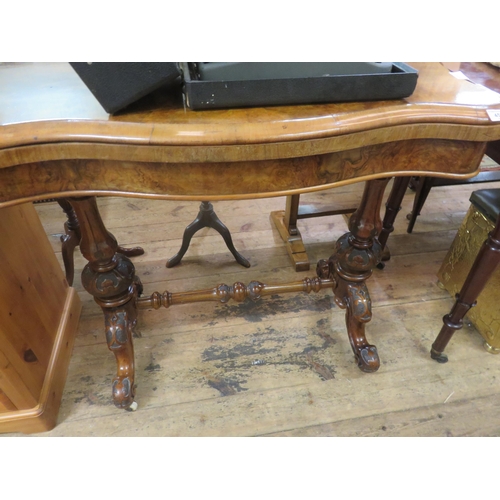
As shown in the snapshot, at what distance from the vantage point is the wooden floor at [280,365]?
3.36 feet

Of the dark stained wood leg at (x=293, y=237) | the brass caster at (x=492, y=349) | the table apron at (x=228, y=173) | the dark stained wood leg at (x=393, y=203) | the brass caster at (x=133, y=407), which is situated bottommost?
the brass caster at (x=133, y=407)

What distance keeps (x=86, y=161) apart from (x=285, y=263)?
102cm

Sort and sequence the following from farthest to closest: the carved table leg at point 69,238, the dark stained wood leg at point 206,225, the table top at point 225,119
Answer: the dark stained wood leg at point 206,225 → the carved table leg at point 69,238 → the table top at point 225,119

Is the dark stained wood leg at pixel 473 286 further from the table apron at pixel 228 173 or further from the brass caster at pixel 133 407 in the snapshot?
the brass caster at pixel 133 407

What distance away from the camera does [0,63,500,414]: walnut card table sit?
1.92 feet

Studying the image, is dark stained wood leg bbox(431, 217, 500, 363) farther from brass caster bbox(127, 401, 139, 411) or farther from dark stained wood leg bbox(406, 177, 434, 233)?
brass caster bbox(127, 401, 139, 411)

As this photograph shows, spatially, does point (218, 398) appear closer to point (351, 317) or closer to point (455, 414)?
point (351, 317)

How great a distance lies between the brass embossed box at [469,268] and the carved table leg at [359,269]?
381 millimetres

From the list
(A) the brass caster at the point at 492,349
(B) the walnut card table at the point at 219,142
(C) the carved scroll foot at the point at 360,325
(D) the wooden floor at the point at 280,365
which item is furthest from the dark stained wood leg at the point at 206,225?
(A) the brass caster at the point at 492,349

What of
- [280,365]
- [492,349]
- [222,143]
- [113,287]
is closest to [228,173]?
[222,143]

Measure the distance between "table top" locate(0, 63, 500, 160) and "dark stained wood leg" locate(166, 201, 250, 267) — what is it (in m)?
0.75

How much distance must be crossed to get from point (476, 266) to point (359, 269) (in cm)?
30

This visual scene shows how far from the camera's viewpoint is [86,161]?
63cm

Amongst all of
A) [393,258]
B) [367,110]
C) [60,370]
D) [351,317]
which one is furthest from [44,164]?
[393,258]
